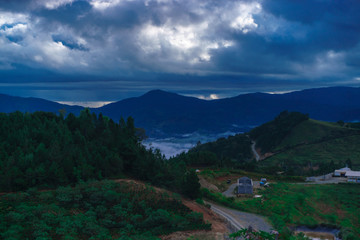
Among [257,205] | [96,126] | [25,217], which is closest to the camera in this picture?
[25,217]

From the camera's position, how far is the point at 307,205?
1705 inches

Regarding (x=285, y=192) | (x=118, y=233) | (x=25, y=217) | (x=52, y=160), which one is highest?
(x=52, y=160)

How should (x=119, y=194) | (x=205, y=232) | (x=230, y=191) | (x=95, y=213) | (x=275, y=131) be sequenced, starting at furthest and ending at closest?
(x=275, y=131) < (x=230, y=191) < (x=119, y=194) < (x=205, y=232) < (x=95, y=213)

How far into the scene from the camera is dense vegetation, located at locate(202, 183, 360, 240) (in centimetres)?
3575

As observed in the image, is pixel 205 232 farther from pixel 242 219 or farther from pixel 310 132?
pixel 310 132

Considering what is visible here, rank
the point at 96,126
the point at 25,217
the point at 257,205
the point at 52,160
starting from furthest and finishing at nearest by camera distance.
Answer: the point at 96,126
the point at 257,205
the point at 52,160
the point at 25,217

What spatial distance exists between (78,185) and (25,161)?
588 cm

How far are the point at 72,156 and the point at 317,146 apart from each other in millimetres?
111679

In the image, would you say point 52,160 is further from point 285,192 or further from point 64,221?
point 285,192

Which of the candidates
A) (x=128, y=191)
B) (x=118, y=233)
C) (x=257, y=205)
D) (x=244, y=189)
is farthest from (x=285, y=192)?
(x=118, y=233)

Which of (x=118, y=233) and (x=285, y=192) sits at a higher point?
(x=118, y=233)

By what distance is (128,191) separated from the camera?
28266 millimetres

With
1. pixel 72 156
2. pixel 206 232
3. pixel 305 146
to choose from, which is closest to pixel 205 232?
pixel 206 232

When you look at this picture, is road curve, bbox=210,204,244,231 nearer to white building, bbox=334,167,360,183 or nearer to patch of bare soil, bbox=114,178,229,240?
patch of bare soil, bbox=114,178,229,240
